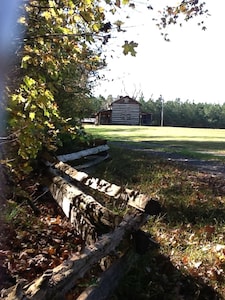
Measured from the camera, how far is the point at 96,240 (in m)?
4.07

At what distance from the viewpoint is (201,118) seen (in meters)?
73.0

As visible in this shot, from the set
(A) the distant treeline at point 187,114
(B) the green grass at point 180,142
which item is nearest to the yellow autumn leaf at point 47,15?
(B) the green grass at point 180,142

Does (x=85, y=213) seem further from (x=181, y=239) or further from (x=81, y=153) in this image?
(x=81, y=153)

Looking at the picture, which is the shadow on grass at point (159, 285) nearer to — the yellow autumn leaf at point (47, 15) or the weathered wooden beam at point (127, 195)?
the weathered wooden beam at point (127, 195)

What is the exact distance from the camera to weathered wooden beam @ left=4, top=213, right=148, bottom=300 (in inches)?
96.7

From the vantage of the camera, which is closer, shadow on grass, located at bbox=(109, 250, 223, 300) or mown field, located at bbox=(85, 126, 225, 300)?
shadow on grass, located at bbox=(109, 250, 223, 300)

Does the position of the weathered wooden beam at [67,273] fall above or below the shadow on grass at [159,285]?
above

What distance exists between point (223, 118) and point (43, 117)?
239 feet

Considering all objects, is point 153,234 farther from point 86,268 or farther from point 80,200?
point 86,268

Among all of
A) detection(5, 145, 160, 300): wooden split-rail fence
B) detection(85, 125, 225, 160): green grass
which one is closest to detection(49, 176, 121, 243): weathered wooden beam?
detection(5, 145, 160, 300): wooden split-rail fence

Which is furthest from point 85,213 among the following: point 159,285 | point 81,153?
point 81,153

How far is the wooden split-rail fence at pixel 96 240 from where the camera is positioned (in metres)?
2.62

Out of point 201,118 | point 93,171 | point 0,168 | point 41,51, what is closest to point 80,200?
point 0,168

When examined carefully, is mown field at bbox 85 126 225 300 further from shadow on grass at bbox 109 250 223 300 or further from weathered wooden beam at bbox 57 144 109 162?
weathered wooden beam at bbox 57 144 109 162
